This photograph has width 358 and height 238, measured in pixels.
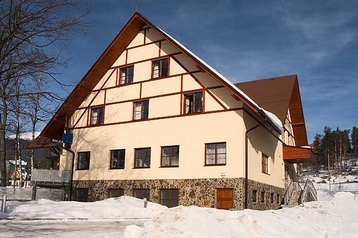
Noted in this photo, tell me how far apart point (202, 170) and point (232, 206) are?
7.80 feet

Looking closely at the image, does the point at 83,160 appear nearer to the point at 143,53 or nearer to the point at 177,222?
the point at 143,53

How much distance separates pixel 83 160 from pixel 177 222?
1862 centimetres

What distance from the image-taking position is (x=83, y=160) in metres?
25.5

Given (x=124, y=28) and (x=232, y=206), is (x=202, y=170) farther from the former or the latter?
(x=124, y=28)

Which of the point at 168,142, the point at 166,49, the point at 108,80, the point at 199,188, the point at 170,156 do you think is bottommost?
the point at 199,188

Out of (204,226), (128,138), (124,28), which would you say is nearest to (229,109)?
(128,138)

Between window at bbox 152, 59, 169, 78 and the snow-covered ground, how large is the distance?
856 centimetres

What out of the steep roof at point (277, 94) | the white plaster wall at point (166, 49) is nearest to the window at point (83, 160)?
the white plaster wall at point (166, 49)

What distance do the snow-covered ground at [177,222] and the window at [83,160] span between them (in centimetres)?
829

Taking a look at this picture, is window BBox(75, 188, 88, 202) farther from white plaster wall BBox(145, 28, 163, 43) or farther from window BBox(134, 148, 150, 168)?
white plaster wall BBox(145, 28, 163, 43)

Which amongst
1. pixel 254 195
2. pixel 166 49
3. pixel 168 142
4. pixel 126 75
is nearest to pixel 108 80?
pixel 126 75

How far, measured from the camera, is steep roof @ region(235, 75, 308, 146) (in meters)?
24.6

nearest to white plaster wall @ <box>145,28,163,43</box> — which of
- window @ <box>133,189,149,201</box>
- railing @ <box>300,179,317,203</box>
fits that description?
window @ <box>133,189,149,201</box>

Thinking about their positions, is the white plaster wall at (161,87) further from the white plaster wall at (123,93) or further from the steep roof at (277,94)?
the steep roof at (277,94)
